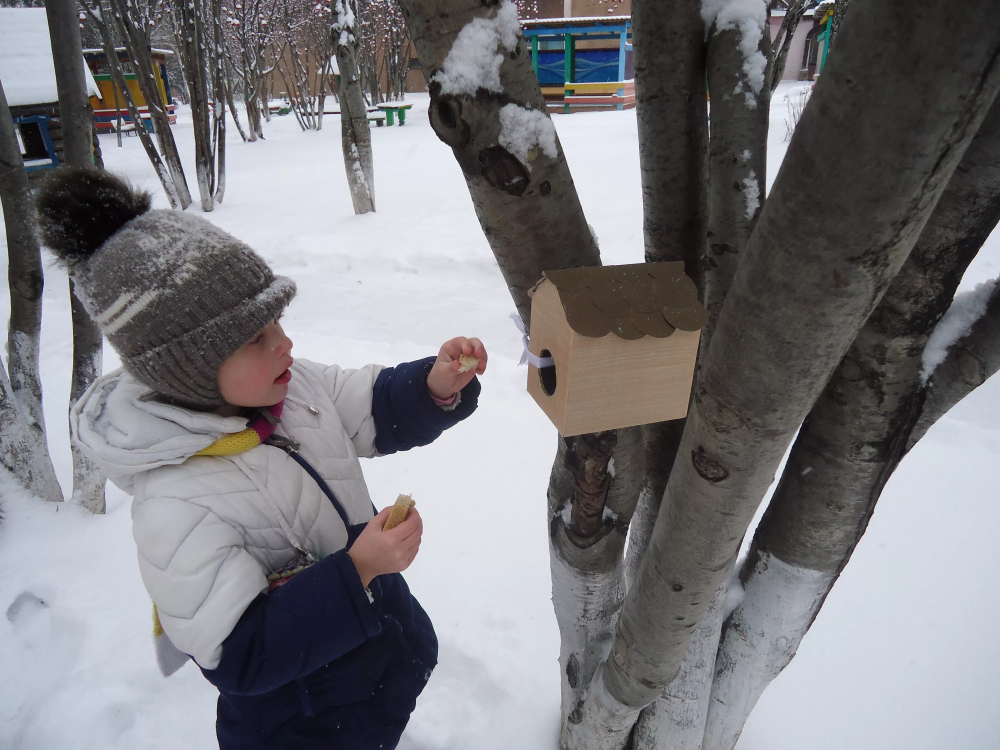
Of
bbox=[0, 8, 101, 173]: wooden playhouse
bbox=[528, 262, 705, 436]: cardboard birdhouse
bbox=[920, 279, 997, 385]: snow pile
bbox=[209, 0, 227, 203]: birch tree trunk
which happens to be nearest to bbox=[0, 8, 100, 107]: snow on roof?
bbox=[0, 8, 101, 173]: wooden playhouse

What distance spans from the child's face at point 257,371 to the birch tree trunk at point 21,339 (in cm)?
196

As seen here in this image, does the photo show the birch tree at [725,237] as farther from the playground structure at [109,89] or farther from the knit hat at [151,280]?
the playground structure at [109,89]

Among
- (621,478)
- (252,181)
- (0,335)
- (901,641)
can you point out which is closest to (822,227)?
(621,478)

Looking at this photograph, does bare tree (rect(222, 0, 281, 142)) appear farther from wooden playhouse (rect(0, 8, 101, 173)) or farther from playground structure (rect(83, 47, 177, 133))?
wooden playhouse (rect(0, 8, 101, 173))

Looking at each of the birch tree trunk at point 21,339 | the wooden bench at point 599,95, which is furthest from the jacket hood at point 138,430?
the wooden bench at point 599,95

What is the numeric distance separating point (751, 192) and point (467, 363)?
687 mm

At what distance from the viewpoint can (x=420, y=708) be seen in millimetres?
2008

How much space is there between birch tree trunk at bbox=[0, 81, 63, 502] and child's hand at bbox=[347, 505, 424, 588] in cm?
232

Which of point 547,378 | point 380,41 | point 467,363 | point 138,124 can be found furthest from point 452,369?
point 380,41

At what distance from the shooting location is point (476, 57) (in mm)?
752

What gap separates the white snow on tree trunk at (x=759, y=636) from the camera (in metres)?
1.30

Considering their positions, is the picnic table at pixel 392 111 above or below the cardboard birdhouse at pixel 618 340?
above

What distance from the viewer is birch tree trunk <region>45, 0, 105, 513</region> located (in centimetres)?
245

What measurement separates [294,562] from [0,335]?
5.27 metres
